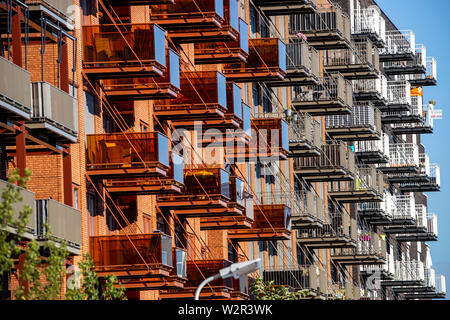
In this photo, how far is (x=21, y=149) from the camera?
39.8 metres

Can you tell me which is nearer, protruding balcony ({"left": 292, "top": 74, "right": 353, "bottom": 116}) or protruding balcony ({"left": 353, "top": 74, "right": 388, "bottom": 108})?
protruding balcony ({"left": 292, "top": 74, "right": 353, "bottom": 116})

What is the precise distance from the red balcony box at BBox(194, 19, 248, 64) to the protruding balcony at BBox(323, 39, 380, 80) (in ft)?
73.5

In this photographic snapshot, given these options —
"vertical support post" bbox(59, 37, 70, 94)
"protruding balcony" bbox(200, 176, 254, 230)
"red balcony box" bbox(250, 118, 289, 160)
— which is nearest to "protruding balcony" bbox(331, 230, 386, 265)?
"red balcony box" bbox(250, 118, 289, 160)

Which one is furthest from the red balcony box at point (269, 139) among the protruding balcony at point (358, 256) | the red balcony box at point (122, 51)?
the protruding balcony at point (358, 256)

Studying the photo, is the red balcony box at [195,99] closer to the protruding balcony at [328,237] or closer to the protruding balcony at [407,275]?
the protruding balcony at [328,237]

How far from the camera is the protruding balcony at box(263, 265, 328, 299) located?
65.8 meters

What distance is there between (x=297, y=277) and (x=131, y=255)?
2088cm

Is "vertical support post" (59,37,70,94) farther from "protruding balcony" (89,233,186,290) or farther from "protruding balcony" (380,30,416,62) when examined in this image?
"protruding balcony" (380,30,416,62)

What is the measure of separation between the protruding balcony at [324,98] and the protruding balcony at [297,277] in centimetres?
717

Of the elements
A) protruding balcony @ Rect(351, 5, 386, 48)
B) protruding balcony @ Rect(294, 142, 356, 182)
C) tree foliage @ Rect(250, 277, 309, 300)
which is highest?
protruding balcony @ Rect(351, 5, 386, 48)

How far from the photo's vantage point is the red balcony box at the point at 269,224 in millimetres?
60284

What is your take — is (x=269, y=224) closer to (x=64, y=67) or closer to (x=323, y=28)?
(x=323, y=28)
